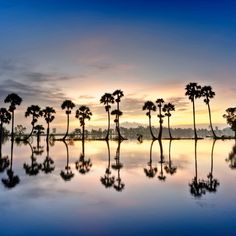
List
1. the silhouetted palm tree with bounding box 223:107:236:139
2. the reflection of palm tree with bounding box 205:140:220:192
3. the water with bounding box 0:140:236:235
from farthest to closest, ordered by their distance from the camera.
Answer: the silhouetted palm tree with bounding box 223:107:236:139 → the reflection of palm tree with bounding box 205:140:220:192 → the water with bounding box 0:140:236:235

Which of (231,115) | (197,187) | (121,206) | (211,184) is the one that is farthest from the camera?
(231,115)

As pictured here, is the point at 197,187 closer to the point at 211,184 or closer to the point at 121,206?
the point at 211,184

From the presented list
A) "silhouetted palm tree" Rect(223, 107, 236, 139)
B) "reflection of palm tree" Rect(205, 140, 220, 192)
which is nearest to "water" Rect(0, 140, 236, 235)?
"reflection of palm tree" Rect(205, 140, 220, 192)

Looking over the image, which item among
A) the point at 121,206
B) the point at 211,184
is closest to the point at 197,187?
the point at 211,184

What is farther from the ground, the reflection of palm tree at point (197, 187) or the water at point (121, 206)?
the reflection of palm tree at point (197, 187)

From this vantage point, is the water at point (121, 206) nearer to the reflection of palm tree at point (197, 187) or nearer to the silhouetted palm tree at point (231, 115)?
the reflection of palm tree at point (197, 187)

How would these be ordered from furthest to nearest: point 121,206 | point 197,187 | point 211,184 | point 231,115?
point 231,115 → point 211,184 → point 197,187 → point 121,206

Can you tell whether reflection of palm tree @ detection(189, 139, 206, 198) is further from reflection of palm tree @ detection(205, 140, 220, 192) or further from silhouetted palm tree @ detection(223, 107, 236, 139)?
silhouetted palm tree @ detection(223, 107, 236, 139)

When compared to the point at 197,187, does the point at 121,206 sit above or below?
below

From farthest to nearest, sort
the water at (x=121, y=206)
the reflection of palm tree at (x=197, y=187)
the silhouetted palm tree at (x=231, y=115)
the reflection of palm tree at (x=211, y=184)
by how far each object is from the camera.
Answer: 1. the silhouetted palm tree at (x=231, y=115)
2. the reflection of palm tree at (x=211, y=184)
3. the reflection of palm tree at (x=197, y=187)
4. the water at (x=121, y=206)

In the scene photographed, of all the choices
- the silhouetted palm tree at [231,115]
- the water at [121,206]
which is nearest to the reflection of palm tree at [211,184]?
the water at [121,206]

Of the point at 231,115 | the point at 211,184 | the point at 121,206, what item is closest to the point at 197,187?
the point at 211,184

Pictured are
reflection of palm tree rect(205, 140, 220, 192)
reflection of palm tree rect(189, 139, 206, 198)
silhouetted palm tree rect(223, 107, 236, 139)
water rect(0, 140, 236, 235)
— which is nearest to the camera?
water rect(0, 140, 236, 235)

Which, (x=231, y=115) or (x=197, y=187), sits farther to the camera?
(x=231, y=115)
